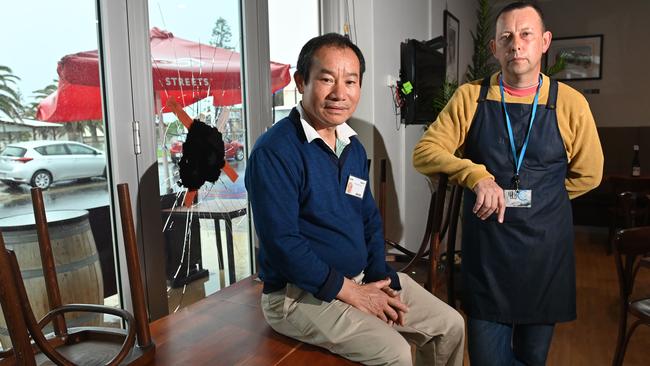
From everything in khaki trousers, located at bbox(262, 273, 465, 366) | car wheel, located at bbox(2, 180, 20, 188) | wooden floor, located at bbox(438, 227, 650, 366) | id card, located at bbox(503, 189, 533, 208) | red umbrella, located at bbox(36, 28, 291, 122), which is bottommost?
wooden floor, located at bbox(438, 227, 650, 366)

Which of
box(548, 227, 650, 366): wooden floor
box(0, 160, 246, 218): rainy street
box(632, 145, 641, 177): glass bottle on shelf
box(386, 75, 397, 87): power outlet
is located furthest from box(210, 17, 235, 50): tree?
box(632, 145, 641, 177): glass bottle on shelf

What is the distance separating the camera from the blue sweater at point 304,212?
3.99 feet

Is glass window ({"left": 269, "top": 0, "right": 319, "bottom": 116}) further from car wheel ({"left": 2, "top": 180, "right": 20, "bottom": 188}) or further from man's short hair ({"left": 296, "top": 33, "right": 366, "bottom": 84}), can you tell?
car wheel ({"left": 2, "top": 180, "right": 20, "bottom": 188})

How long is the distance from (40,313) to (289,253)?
88 cm

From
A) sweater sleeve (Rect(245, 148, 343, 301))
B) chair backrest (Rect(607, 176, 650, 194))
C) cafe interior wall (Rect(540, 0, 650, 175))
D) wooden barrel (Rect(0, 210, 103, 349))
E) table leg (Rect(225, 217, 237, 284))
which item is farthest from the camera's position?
cafe interior wall (Rect(540, 0, 650, 175))

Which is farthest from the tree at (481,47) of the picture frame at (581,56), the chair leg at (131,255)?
the chair leg at (131,255)

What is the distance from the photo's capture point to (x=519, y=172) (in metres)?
1.46

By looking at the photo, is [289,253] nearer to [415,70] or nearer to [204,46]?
[204,46]

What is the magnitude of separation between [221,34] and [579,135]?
59.6 inches

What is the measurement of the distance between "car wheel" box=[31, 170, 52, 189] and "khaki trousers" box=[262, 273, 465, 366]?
2.61 feet

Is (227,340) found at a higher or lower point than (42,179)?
lower

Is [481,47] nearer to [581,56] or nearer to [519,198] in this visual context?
[581,56]

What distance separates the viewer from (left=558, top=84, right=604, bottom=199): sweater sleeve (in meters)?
1.46

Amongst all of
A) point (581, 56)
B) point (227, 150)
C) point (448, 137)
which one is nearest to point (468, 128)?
point (448, 137)
